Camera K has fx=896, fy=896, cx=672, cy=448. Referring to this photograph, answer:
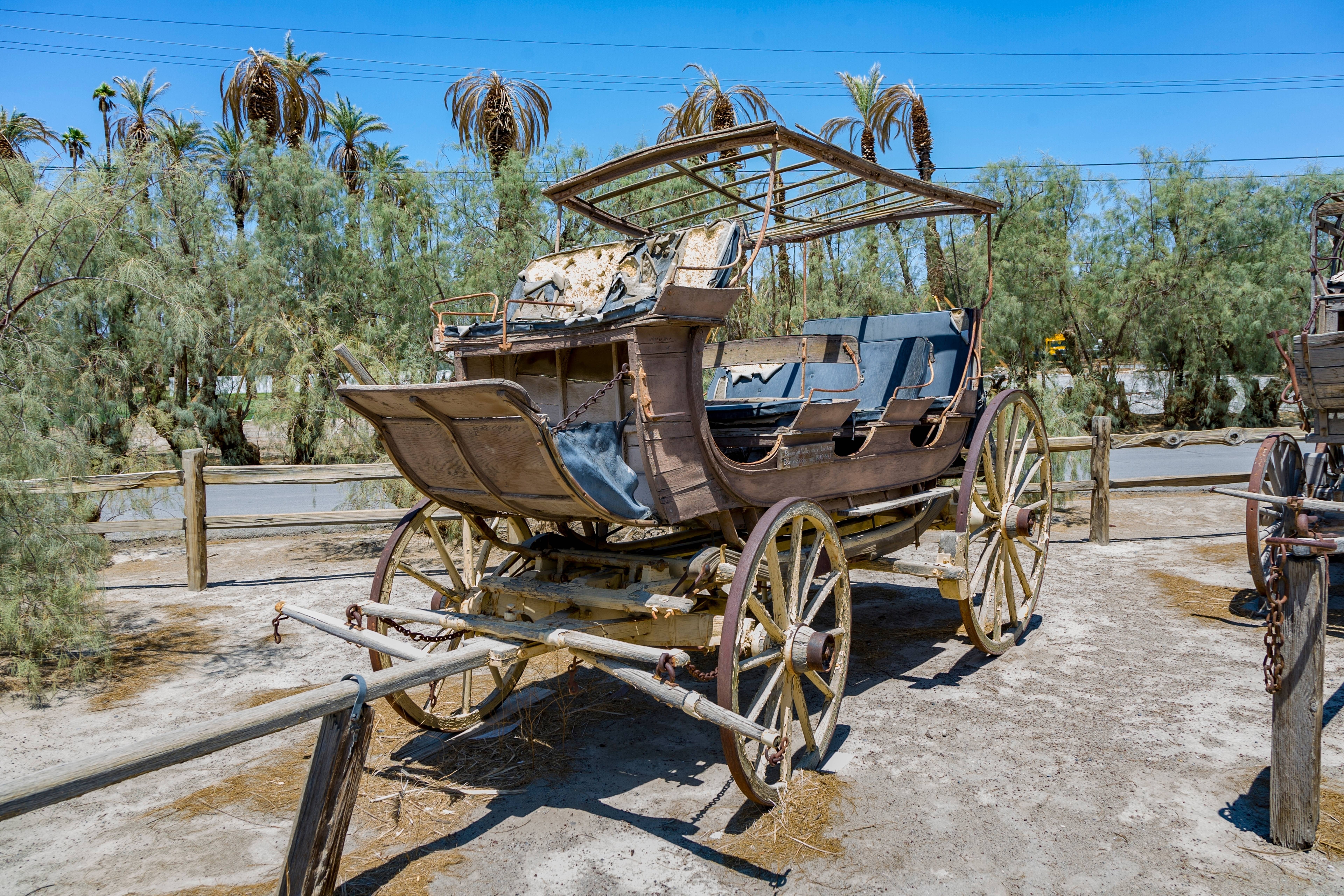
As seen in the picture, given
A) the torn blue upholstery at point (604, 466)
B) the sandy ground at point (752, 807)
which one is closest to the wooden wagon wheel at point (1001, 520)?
the sandy ground at point (752, 807)

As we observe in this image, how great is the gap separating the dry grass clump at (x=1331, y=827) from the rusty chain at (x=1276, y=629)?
1.84 ft

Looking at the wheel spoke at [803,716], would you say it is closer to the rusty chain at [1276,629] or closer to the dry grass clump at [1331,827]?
the rusty chain at [1276,629]

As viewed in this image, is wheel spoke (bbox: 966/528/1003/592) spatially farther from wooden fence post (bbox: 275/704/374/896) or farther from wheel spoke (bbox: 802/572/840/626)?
wooden fence post (bbox: 275/704/374/896)

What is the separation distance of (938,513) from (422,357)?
6.90 metres

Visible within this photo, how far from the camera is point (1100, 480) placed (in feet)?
29.6

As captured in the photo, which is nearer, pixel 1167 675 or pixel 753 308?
pixel 1167 675

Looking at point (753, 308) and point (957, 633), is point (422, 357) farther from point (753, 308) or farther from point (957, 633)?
point (957, 633)

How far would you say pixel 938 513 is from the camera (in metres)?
6.09

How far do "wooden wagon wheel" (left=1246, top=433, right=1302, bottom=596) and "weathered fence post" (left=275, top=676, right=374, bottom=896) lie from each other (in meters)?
5.88

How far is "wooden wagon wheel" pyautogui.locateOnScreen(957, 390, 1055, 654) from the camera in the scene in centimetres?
548

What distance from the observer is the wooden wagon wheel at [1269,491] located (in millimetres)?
6230

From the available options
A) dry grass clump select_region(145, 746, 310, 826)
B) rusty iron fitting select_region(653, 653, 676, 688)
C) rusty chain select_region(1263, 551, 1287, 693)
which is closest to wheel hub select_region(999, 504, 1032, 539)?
rusty chain select_region(1263, 551, 1287, 693)

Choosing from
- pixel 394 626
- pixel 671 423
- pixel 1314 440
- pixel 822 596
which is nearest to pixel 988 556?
pixel 822 596

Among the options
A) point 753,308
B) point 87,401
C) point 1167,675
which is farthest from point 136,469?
point 1167,675
